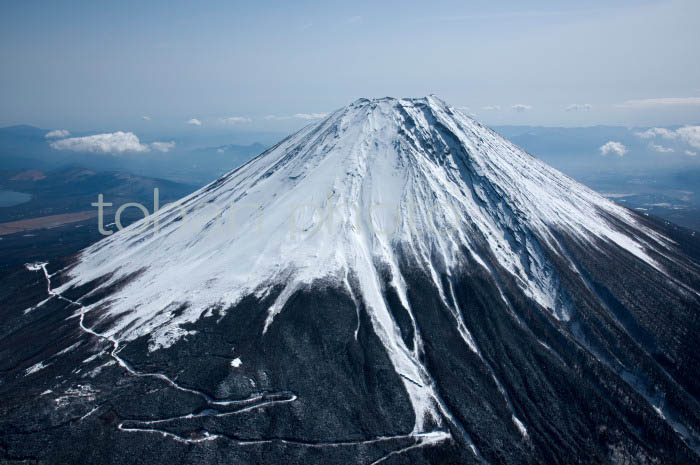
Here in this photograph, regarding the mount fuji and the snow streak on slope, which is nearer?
the mount fuji

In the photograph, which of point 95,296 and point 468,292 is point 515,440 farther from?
point 95,296

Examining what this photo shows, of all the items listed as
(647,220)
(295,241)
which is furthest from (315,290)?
(647,220)

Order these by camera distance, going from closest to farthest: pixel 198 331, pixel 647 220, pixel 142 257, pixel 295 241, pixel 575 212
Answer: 1. pixel 198 331
2. pixel 295 241
3. pixel 142 257
4. pixel 575 212
5. pixel 647 220

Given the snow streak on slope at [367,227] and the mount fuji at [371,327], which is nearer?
the mount fuji at [371,327]
